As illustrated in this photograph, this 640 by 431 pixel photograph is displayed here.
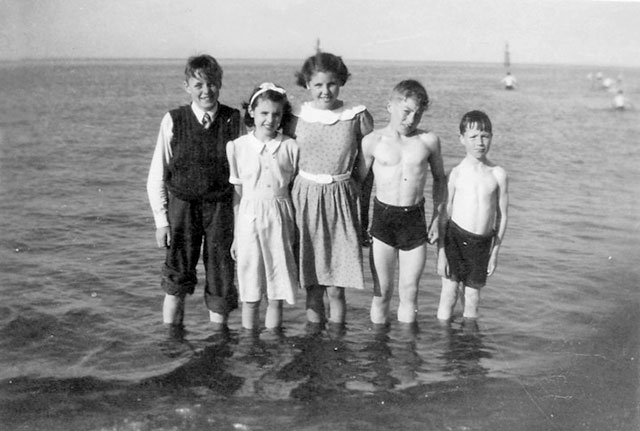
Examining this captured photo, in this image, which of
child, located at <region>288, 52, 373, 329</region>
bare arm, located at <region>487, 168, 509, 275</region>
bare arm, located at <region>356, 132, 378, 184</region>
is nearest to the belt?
child, located at <region>288, 52, 373, 329</region>

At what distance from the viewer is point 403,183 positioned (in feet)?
14.5

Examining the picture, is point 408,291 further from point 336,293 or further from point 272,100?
point 272,100

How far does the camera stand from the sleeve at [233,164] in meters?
4.23

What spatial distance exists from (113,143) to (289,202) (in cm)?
1271

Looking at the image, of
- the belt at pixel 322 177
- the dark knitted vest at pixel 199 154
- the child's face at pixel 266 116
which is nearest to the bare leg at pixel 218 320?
the dark knitted vest at pixel 199 154

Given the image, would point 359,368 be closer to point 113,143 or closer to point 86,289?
point 86,289

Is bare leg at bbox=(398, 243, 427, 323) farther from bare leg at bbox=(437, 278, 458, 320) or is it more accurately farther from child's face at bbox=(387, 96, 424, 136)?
child's face at bbox=(387, 96, 424, 136)

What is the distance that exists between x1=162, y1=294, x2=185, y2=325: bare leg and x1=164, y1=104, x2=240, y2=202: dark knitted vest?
0.84m

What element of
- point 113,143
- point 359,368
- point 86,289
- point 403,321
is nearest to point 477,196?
point 403,321

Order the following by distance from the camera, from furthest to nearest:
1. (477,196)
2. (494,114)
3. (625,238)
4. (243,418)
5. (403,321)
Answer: (494,114) → (625,238) → (403,321) → (477,196) → (243,418)

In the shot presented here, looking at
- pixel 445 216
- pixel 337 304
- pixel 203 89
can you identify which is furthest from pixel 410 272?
pixel 203 89

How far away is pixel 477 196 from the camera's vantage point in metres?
4.54

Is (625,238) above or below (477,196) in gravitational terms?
below

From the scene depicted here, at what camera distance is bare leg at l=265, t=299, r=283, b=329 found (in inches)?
181
